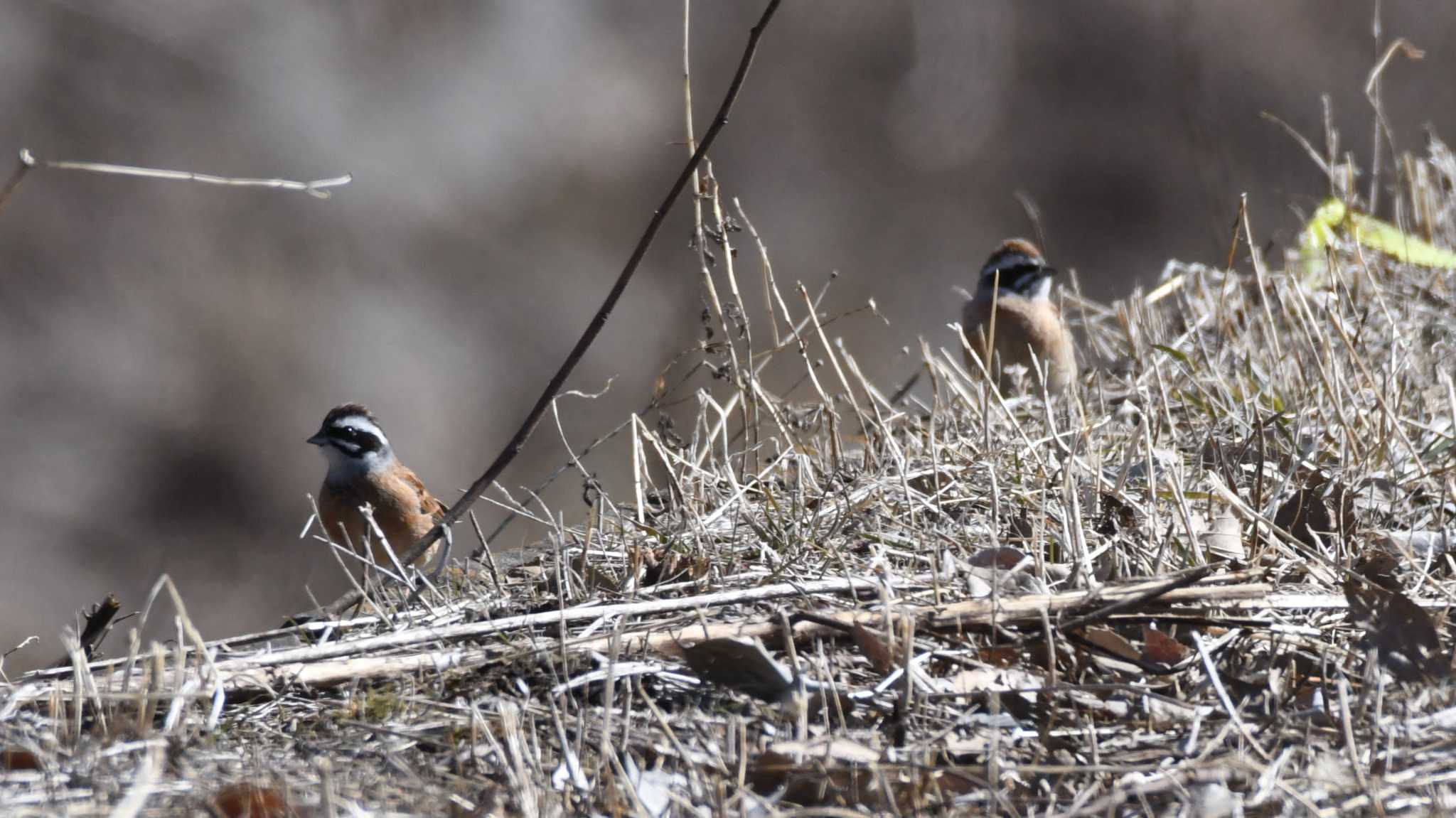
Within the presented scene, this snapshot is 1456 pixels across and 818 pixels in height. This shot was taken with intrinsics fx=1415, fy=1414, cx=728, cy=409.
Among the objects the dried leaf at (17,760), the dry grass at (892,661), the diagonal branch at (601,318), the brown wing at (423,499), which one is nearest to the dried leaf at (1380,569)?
the dry grass at (892,661)

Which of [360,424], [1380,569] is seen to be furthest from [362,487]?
[1380,569]

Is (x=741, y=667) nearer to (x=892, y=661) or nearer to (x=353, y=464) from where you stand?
(x=892, y=661)

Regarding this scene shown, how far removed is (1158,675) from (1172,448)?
124 centimetres

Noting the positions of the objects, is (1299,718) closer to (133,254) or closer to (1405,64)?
(133,254)

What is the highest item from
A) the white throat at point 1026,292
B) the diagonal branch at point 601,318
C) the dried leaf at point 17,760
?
the white throat at point 1026,292

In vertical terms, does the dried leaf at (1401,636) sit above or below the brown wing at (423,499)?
below

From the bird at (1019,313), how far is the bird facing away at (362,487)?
2.93 meters

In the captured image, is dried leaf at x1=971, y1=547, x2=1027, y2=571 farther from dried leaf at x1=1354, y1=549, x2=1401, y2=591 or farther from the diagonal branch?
the diagonal branch

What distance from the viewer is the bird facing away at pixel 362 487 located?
20.5 ft

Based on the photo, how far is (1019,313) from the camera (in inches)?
292

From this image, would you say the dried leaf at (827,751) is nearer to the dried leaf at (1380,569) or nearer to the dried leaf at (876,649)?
the dried leaf at (876,649)

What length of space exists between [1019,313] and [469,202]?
8404mm

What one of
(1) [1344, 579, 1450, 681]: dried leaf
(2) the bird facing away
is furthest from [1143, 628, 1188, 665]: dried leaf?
(2) the bird facing away

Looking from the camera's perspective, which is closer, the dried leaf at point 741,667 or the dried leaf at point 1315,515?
the dried leaf at point 741,667
